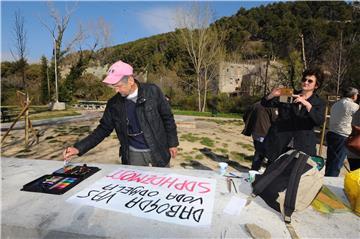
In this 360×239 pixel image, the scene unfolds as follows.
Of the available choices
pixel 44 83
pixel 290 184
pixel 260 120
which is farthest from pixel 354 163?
pixel 44 83

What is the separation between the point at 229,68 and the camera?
33281 millimetres

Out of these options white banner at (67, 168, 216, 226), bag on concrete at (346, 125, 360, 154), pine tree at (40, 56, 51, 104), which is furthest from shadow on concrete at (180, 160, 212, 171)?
pine tree at (40, 56, 51, 104)

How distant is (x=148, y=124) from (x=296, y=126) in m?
1.53

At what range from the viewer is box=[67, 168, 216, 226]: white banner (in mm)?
1467

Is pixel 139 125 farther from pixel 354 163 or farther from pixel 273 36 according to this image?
pixel 273 36

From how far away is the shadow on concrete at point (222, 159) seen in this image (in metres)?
5.86

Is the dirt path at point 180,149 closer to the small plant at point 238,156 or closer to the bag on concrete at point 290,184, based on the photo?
the small plant at point 238,156

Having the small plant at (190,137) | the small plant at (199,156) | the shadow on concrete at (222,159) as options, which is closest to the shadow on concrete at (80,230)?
the shadow on concrete at (222,159)

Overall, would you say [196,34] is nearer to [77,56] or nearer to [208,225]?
[77,56]

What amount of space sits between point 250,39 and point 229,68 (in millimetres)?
25373

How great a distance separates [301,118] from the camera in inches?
98.0

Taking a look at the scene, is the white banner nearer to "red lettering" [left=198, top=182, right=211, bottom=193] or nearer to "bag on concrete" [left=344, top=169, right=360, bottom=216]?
"red lettering" [left=198, top=182, right=211, bottom=193]

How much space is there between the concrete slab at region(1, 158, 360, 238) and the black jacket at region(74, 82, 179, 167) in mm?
889

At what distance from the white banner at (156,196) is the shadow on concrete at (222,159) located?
4.06 m
